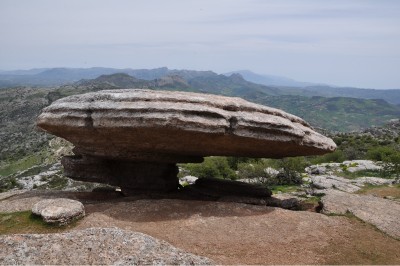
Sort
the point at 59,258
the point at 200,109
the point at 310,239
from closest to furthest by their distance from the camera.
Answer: the point at 59,258 < the point at 310,239 < the point at 200,109

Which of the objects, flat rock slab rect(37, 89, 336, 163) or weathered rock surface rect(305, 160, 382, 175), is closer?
flat rock slab rect(37, 89, 336, 163)

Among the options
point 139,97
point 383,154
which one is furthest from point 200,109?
point 383,154

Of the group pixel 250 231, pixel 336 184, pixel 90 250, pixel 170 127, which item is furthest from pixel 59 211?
pixel 336 184

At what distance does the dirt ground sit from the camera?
1708 centimetres

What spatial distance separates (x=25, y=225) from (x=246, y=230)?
10955mm

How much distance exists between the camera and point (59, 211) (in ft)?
63.0

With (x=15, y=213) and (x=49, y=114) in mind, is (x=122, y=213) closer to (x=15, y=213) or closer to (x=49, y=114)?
(x=15, y=213)

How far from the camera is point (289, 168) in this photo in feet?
143

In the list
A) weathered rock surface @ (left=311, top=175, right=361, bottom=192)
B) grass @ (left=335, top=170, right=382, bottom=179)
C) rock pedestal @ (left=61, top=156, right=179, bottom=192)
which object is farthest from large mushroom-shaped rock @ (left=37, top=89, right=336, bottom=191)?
grass @ (left=335, top=170, right=382, bottom=179)

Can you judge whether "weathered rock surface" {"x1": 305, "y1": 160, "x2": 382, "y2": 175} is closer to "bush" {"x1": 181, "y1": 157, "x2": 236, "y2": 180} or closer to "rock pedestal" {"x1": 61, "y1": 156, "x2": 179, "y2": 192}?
"bush" {"x1": 181, "y1": 157, "x2": 236, "y2": 180}

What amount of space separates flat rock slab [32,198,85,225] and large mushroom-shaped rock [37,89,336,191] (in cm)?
423

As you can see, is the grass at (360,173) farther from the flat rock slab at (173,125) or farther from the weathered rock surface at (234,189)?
the flat rock slab at (173,125)

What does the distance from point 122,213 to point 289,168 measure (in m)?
27.3

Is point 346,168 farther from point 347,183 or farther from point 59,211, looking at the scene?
point 59,211
